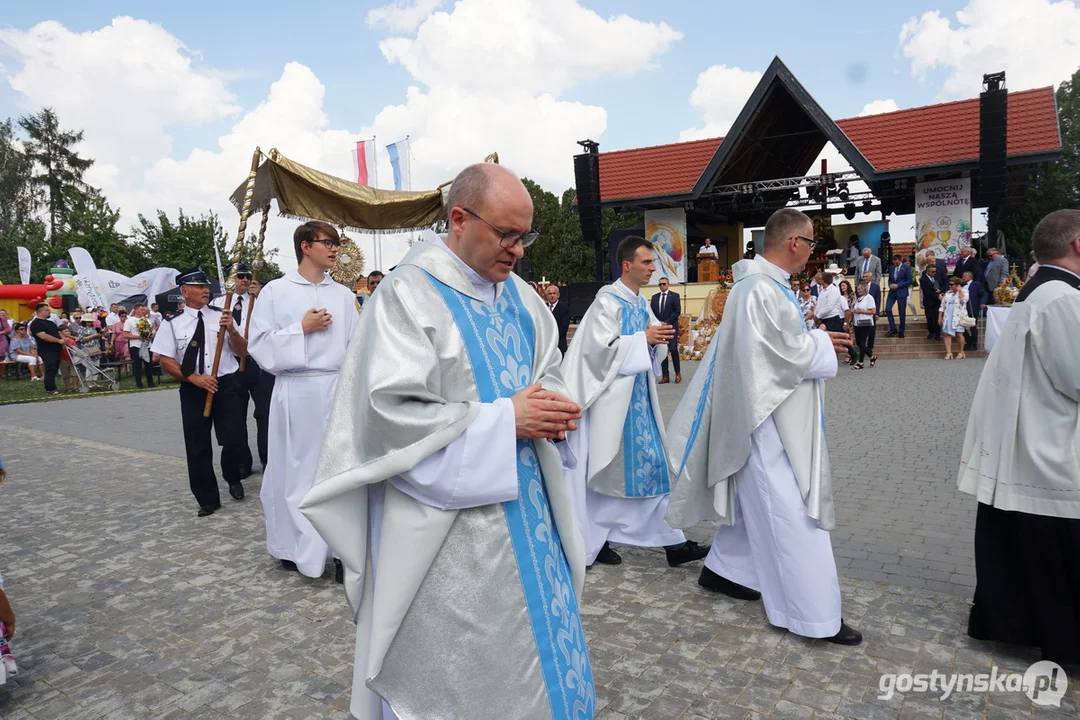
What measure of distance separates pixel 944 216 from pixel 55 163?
47539 millimetres

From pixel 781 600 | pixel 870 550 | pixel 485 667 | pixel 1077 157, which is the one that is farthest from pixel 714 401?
pixel 1077 157

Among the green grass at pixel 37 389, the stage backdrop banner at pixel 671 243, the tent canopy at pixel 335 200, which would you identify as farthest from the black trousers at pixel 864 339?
the green grass at pixel 37 389

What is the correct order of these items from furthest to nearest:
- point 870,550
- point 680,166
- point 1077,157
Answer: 1. point 1077,157
2. point 680,166
3. point 870,550

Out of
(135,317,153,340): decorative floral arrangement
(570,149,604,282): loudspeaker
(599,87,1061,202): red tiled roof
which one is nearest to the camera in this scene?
(135,317,153,340): decorative floral arrangement

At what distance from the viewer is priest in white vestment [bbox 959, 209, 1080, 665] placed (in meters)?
3.05

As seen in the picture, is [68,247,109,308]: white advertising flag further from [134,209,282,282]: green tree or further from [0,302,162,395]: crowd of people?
[134,209,282,282]: green tree

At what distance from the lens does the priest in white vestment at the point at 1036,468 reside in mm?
3047

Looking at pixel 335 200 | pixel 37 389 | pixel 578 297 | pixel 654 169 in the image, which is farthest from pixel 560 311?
pixel 37 389

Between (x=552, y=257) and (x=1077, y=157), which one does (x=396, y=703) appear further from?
(x=1077, y=157)

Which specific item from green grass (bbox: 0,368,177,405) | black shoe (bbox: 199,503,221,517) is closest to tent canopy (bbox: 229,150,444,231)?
black shoe (bbox: 199,503,221,517)

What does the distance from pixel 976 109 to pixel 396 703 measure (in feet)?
73.3

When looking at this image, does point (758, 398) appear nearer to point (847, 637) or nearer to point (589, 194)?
point (847, 637)

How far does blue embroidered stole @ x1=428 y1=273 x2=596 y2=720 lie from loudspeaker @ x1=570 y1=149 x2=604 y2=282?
20467 mm

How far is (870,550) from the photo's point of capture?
182 inches
